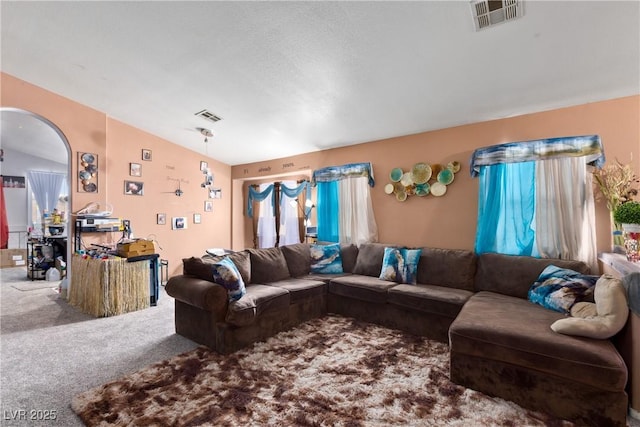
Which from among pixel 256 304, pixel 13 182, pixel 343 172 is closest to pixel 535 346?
pixel 256 304

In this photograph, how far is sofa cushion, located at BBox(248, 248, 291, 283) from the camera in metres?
3.64

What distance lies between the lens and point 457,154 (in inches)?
148

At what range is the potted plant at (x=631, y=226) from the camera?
2.27 meters

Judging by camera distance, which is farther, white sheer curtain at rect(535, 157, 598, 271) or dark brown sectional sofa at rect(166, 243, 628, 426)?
white sheer curtain at rect(535, 157, 598, 271)

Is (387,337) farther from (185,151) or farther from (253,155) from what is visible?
(185,151)

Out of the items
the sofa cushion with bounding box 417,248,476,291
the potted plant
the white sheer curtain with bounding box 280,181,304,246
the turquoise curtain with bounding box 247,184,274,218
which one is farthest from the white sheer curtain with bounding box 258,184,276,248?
the potted plant

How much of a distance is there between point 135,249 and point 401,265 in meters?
3.56

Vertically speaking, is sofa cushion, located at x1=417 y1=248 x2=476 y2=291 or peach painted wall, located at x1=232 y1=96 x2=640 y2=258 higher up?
peach painted wall, located at x1=232 y1=96 x2=640 y2=258

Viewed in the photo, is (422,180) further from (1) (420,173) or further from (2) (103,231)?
(2) (103,231)

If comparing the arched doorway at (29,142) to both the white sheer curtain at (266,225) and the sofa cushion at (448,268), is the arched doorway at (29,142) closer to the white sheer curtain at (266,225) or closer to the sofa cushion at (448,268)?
the white sheer curtain at (266,225)

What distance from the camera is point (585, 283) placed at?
7.97 feet

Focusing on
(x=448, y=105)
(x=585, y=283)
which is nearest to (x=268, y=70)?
(x=448, y=105)

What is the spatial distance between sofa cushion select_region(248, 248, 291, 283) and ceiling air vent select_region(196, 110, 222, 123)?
6.85ft

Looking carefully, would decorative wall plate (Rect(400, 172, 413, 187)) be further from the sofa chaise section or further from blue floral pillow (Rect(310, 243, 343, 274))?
the sofa chaise section
